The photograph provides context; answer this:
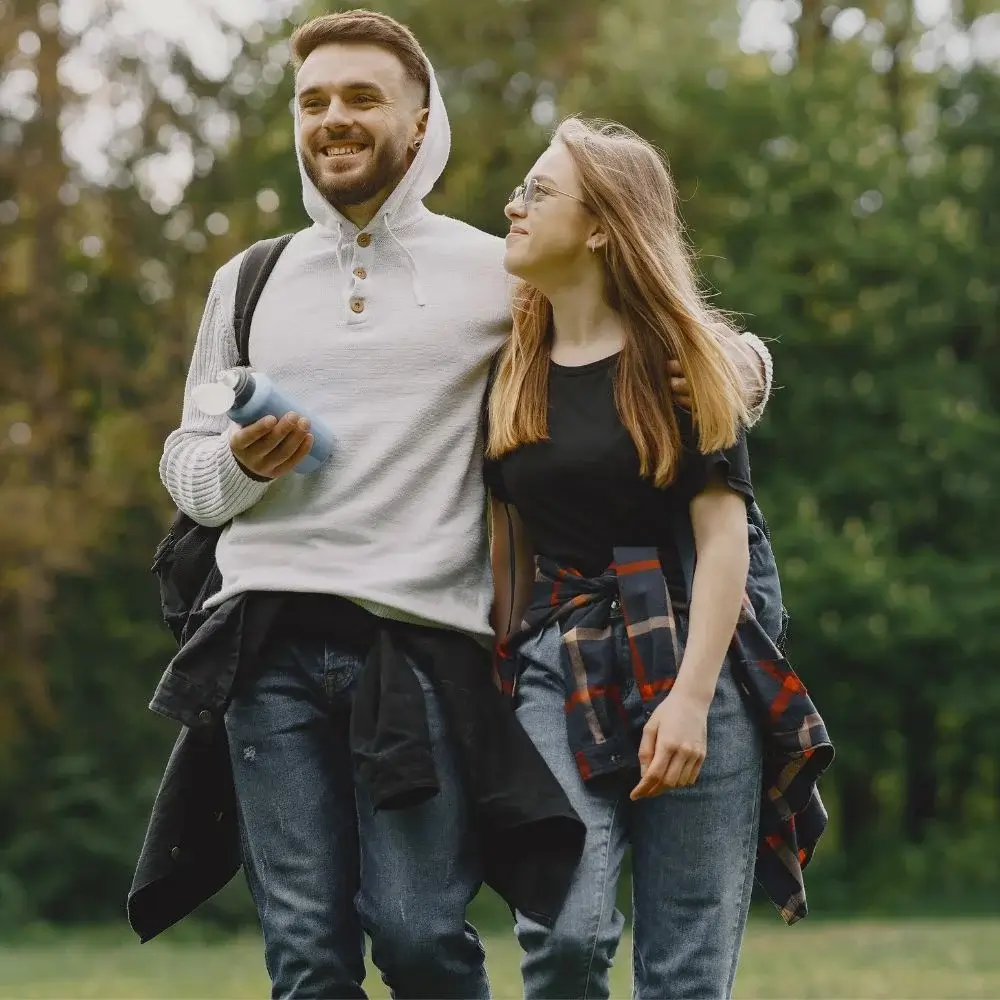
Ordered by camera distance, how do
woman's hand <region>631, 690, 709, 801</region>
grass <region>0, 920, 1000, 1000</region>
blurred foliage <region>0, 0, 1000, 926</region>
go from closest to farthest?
woman's hand <region>631, 690, 709, 801</region>
grass <region>0, 920, 1000, 1000</region>
blurred foliage <region>0, 0, 1000, 926</region>

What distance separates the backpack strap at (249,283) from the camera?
3607 millimetres

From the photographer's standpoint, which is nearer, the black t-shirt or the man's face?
the black t-shirt

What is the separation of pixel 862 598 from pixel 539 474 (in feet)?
48.8

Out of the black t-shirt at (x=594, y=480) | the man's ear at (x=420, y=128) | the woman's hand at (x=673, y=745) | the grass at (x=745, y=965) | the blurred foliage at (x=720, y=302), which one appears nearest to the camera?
the woman's hand at (x=673, y=745)

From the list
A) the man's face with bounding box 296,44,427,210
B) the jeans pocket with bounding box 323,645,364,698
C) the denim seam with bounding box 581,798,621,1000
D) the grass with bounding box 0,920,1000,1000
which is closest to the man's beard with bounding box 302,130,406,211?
the man's face with bounding box 296,44,427,210

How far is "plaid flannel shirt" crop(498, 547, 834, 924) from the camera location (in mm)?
3377

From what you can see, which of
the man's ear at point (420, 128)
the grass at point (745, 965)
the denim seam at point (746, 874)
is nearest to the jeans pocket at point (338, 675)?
the denim seam at point (746, 874)

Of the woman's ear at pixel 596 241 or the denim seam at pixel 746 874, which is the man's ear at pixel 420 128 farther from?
the denim seam at pixel 746 874

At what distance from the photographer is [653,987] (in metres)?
3.39

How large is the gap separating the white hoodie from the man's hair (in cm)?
26

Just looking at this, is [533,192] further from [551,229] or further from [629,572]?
[629,572]

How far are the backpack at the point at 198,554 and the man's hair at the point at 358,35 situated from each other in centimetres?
43

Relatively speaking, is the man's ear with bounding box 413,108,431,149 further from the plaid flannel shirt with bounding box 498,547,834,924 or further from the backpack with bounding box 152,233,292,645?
the plaid flannel shirt with bounding box 498,547,834,924

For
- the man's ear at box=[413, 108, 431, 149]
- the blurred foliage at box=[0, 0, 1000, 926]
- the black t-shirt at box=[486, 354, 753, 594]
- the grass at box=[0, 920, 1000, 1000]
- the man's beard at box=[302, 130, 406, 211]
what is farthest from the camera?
the blurred foliage at box=[0, 0, 1000, 926]
